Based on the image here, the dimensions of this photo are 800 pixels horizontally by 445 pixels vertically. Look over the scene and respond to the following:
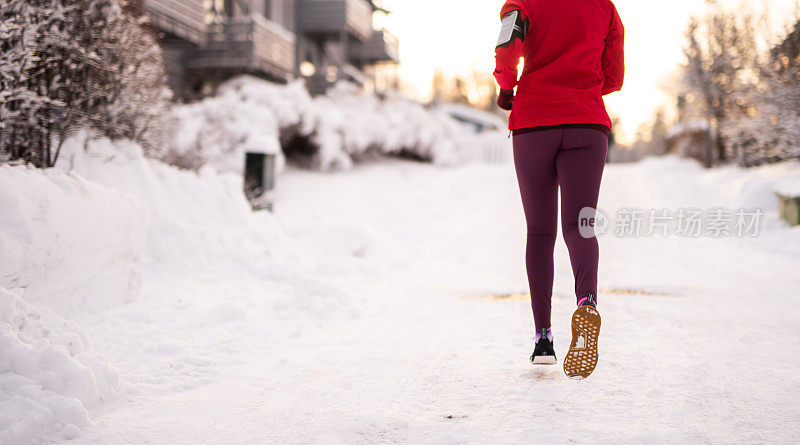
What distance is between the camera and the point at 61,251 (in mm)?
3326

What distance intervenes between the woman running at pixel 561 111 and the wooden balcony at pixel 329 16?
68.4 ft

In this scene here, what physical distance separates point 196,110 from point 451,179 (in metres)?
6.40

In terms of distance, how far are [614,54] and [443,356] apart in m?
1.66

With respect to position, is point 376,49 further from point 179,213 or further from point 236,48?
point 179,213

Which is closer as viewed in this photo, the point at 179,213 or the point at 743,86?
the point at 179,213

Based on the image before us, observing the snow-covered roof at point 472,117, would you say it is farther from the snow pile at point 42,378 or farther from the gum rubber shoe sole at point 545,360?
the snow pile at point 42,378

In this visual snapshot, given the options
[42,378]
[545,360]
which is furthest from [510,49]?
[42,378]

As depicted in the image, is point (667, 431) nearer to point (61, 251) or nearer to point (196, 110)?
point (61, 251)

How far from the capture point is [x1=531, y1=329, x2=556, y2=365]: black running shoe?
2.83m

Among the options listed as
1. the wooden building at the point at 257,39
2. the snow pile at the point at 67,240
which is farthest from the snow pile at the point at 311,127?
the snow pile at the point at 67,240

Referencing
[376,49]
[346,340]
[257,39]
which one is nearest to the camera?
[346,340]

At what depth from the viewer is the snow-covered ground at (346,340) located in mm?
2145

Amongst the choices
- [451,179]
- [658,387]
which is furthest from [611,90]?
[451,179]

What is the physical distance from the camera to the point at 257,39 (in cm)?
1611
